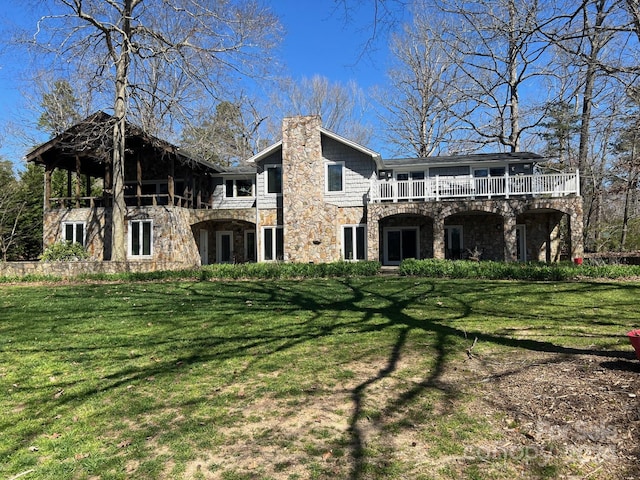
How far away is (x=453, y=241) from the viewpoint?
22.1 meters

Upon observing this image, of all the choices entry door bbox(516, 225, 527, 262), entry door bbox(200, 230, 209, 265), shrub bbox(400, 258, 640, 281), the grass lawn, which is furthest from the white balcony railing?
the grass lawn

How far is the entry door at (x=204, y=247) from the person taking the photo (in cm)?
2345

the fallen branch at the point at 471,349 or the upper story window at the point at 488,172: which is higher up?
the upper story window at the point at 488,172

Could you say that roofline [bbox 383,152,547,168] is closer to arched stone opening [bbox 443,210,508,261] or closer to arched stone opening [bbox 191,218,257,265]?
arched stone opening [bbox 443,210,508,261]

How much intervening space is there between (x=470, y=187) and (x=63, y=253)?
18884 millimetres

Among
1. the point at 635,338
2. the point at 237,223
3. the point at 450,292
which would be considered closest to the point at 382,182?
the point at 237,223

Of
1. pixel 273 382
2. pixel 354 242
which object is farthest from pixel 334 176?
pixel 273 382

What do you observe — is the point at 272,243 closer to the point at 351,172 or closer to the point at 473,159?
the point at 351,172

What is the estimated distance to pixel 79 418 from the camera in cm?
400

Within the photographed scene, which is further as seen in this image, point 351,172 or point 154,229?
point 351,172

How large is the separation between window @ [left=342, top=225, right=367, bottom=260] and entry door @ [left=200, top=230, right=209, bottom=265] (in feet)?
26.6

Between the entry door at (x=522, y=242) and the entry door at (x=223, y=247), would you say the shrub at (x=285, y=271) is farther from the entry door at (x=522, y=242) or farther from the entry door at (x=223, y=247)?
the entry door at (x=522, y=242)

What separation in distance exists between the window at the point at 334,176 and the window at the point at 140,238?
913 centimetres

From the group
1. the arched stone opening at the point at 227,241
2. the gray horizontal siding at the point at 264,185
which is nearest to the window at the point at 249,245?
the arched stone opening at the point at 227,241
